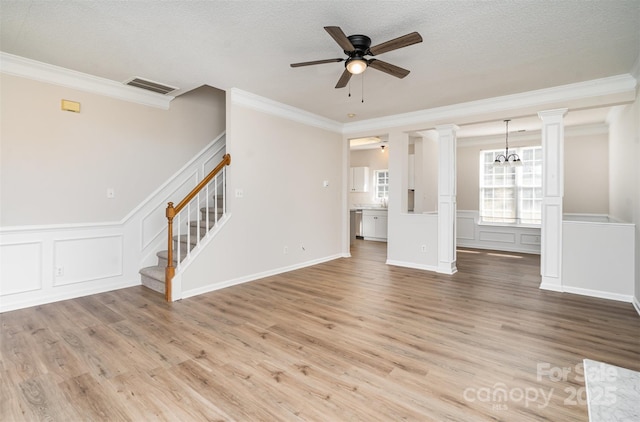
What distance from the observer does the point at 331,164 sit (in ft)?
20.6

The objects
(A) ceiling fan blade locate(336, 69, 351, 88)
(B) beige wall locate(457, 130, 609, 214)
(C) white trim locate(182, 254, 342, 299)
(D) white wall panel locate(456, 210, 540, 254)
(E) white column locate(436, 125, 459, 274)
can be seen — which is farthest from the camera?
(D) white wall panel locate(456, 210, 540, 254)

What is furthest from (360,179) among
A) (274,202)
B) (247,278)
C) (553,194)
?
(247,278)

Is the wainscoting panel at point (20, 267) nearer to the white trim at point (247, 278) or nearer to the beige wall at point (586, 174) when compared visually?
the white trim at point (247, 278)

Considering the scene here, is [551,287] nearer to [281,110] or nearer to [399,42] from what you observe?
[399,42]

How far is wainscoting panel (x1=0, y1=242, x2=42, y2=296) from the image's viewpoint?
3420 millimetres

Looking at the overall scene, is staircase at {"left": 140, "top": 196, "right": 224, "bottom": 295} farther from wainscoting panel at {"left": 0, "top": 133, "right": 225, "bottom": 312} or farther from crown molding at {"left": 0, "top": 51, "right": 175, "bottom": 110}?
crown molding at {"left": 0, "top": 51, "right": 175, "bottom": 110}

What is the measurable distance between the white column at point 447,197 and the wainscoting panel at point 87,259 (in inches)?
192

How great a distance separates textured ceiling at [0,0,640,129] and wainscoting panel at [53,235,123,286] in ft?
6.92

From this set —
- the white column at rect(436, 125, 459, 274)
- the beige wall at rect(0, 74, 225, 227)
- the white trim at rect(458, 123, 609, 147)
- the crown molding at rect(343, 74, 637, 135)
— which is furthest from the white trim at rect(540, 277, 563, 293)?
the beige wall at rect(0, 74, 225, 227)

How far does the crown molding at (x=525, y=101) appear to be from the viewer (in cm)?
391

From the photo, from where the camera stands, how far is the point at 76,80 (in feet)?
12.7

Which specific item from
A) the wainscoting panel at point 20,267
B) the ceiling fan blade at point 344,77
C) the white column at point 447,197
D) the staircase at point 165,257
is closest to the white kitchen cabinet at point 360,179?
the white column at point 447,197

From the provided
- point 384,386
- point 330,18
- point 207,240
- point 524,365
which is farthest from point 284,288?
point 330,18

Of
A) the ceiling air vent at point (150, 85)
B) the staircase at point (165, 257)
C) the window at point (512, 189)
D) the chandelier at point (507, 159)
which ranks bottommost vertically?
the staircase at point (165, 257)
